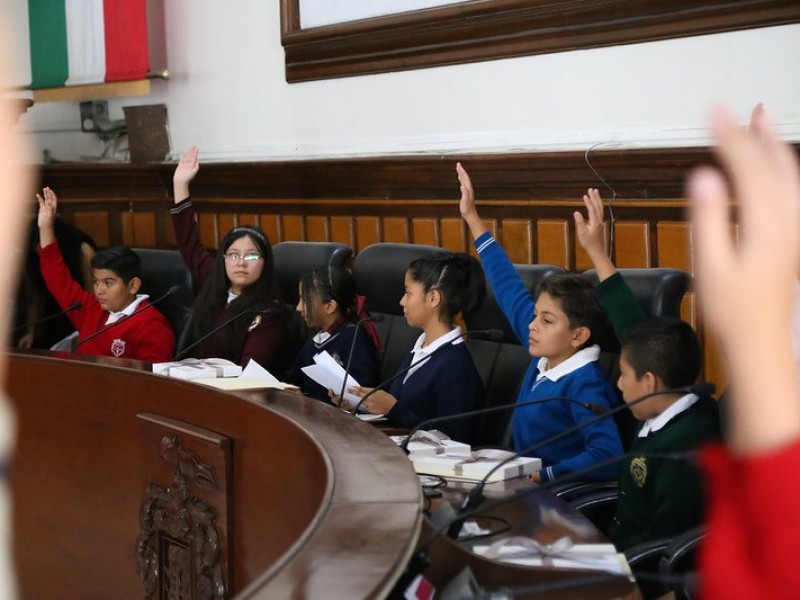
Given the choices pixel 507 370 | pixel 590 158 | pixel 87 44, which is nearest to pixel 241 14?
pixel 87 44

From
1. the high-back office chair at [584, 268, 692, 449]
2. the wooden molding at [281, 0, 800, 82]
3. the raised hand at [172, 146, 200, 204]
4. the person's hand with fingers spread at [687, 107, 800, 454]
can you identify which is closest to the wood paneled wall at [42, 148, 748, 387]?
the wooden molding at [281, 0, 800, 82]

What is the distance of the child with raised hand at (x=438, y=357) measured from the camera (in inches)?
119

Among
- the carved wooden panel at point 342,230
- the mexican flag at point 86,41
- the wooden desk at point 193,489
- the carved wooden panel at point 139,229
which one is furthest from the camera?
the carved wooden panel at point 139,229

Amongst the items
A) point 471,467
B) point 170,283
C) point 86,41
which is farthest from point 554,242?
point 86,41

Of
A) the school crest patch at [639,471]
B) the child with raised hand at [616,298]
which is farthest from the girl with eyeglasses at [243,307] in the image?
the school crest patch at [639,471]

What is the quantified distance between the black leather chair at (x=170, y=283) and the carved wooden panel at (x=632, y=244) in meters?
1.50

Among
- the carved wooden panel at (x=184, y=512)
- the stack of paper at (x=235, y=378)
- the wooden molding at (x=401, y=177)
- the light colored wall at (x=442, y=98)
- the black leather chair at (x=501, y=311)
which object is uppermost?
the light colored wall at (x=442, y=98)

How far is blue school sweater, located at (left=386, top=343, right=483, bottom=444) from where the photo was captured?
303 centimetres

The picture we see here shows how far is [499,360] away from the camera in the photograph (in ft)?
10.8

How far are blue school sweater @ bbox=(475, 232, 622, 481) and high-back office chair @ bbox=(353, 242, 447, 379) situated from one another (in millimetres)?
488

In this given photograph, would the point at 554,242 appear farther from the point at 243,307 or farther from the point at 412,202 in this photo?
the point at 243,307

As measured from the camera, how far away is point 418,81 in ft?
15.2

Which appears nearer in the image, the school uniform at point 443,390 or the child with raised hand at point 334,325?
the school uniform at point 443,390

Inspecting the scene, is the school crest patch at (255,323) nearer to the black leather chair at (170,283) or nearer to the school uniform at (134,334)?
the school uniform at (134,334)
